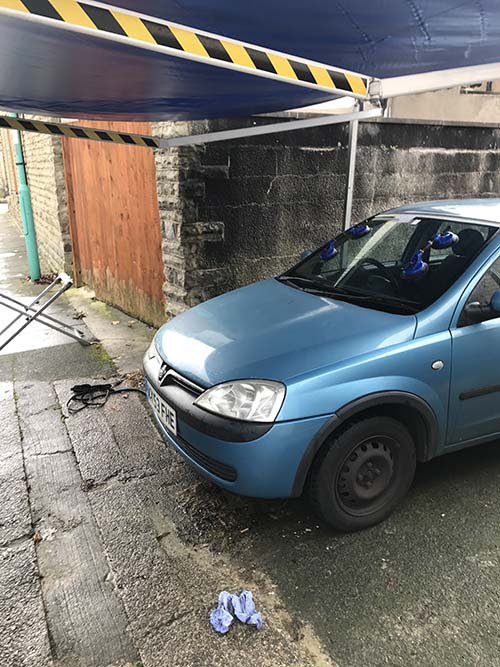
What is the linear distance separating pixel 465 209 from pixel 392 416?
158 centimetres

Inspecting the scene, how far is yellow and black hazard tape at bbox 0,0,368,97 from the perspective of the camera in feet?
6.33

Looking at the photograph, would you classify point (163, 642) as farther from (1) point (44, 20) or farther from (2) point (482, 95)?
(2) point (482, 95)

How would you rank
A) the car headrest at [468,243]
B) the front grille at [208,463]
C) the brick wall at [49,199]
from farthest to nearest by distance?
1. the brick wall at [49,199]
2. the car headrest at [468,243]
3. the front grille at [208,463]

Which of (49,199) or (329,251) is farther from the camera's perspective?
(49,199)

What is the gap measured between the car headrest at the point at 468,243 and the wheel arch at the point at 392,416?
95 cm

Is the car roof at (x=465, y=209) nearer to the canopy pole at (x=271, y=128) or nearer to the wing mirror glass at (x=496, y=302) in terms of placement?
the wing mirror glass at (x=496, y=302)

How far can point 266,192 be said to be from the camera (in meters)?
5.27

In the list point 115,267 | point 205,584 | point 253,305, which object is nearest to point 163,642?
point 205,584

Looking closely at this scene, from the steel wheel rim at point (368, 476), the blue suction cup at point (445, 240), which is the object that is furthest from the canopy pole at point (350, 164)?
the steel wheel rim at point (368, 476)

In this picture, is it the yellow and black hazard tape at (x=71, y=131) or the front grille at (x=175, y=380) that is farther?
the yellow and black hazard tape at (x=71, y=131)

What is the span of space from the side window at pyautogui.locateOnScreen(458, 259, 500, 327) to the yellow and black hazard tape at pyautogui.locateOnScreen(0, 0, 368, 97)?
1332mm

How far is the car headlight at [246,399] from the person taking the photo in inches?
97.9

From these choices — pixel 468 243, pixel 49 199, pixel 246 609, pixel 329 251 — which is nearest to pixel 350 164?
pixel 329 251

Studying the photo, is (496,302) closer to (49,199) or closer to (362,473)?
(362,473)
